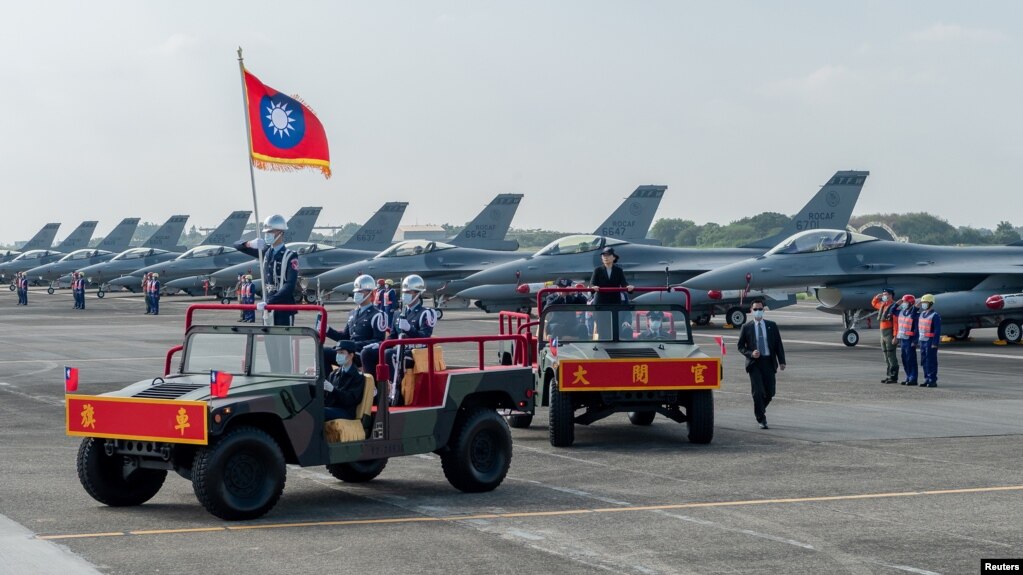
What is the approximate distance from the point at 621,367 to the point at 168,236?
8140 centimetres

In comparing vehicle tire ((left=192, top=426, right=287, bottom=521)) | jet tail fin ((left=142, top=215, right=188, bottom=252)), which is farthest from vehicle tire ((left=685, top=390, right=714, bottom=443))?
jet tail fin ((left=142, top=215, right=188, bottom=252))

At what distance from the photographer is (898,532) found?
9430mm

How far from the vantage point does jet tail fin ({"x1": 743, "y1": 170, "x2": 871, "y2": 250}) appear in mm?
44031

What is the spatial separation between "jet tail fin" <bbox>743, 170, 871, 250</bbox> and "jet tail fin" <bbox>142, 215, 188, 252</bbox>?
189 feet

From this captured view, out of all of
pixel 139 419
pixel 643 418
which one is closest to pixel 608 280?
pixel 643 418

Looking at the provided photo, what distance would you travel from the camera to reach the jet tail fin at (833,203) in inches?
1734

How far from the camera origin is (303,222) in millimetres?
81125

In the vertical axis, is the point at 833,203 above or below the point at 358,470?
above

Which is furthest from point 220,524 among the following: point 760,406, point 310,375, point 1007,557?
point 760,406

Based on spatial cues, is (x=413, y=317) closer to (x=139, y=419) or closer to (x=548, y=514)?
(x=548, y=514)

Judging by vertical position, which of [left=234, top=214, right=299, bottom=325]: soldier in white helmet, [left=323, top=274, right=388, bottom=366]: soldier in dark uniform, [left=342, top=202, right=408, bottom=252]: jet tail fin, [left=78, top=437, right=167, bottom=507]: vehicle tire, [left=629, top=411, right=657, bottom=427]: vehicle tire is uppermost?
[left=342, top=202, right=408, bottom=252]: jet tail fin

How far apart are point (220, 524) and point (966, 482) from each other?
6.78 meters

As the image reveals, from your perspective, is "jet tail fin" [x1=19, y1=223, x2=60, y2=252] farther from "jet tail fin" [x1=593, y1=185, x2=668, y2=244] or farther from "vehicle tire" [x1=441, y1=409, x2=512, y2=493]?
"vehicle tire" [x1=441, y1=409, x2=512, y2=493]

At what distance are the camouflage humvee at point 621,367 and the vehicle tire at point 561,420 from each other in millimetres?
11
